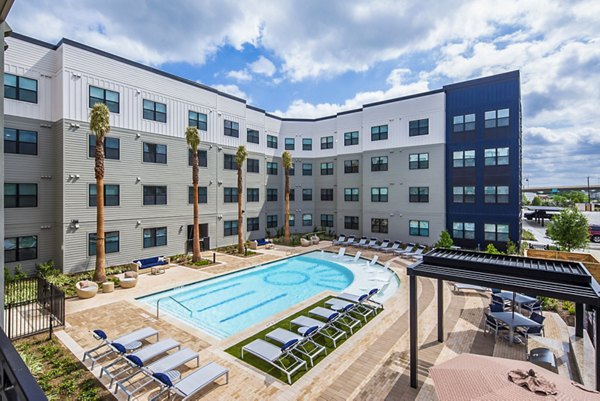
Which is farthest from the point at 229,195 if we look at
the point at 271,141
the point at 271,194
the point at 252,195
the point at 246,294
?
the point at 246,294

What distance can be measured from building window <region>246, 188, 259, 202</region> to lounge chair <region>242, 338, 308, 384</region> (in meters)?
→ 21.3

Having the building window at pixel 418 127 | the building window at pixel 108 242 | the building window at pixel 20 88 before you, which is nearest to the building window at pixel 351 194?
the building window at pixel 418 127

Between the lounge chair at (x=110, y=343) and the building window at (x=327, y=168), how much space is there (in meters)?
27.2

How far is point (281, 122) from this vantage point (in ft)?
114

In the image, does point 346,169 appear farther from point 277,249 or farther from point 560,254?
point 560,254

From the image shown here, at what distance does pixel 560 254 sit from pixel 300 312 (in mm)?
16227

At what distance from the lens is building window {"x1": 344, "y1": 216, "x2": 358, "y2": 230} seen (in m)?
32.3

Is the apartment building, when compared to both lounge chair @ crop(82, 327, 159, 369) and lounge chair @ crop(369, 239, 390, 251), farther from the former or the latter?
lounge chair @ crop(82, 327, 159, 369)

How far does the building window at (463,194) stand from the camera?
25156 mm

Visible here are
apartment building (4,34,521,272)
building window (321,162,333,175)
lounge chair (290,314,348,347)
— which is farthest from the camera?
building window (321,162,333,175)

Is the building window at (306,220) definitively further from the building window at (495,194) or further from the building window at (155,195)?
the building window at (495,194)

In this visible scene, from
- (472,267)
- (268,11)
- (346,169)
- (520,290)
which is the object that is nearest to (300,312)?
(472,267)

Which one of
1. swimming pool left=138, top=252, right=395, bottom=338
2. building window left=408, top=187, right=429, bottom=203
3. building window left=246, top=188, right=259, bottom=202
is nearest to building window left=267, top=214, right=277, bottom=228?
building window left=246, top=188, right=259, bottom=202

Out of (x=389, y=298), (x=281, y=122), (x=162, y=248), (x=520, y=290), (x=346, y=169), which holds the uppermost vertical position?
(x=281, y=122)
